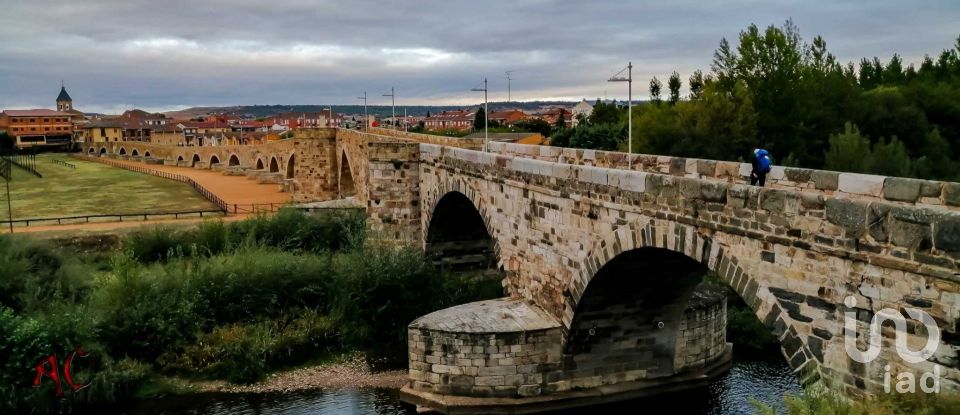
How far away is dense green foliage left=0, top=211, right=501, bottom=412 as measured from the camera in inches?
701

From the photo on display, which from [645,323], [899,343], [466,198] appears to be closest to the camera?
[899,343]

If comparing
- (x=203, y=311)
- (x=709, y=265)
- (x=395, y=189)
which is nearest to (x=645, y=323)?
(x=709, y=265)

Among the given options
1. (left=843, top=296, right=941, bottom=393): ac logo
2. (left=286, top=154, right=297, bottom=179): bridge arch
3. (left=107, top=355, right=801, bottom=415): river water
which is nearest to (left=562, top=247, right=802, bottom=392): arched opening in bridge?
(left=107, top=355, right=801, bottom=415): river water

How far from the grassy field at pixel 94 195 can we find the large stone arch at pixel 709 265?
30.5m

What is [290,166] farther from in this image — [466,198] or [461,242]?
[466,198]

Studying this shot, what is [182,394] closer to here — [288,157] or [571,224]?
[571,224]

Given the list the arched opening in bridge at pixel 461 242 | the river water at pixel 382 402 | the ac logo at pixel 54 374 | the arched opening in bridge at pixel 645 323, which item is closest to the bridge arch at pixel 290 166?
the arched opening in bridge at pixel 461 242

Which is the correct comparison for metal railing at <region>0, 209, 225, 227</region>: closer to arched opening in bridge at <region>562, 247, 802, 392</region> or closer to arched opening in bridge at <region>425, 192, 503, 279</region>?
arched opening in bridge at <region>425, 192, 503, 279</region>

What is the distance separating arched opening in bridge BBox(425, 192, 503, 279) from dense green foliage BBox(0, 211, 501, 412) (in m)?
0.90

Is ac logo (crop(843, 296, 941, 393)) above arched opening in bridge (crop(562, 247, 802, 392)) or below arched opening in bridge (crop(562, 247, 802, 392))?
above

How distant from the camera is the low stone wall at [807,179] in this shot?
29.9 feet

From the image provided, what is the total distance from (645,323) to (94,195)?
42006mm

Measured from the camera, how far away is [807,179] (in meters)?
11.7

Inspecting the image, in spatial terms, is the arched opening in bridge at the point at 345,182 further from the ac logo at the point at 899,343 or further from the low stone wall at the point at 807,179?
the ac logo at the point at 899,343
